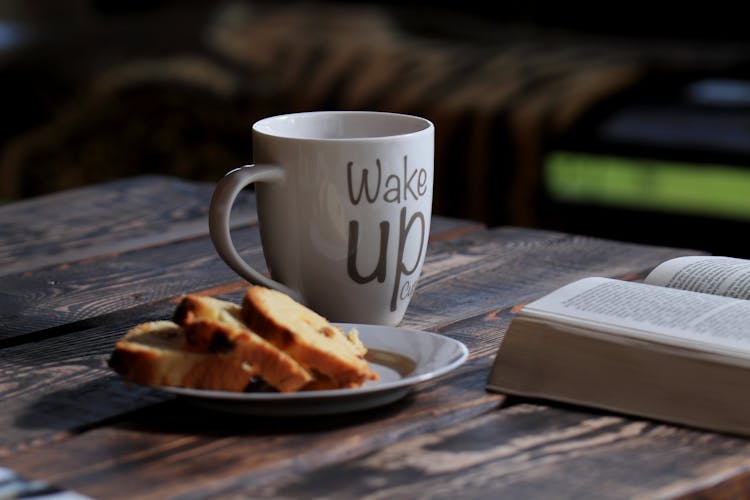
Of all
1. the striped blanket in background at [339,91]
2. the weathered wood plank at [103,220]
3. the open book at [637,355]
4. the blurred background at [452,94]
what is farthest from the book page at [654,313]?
the striped blanket in background at [339,91]

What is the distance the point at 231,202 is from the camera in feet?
2.36

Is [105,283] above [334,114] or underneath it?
underneath

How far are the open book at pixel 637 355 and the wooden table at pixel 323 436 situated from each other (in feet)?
0.04

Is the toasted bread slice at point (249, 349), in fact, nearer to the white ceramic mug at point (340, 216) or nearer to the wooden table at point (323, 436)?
the wooden table at point (323, 436)

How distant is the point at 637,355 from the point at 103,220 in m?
0.65

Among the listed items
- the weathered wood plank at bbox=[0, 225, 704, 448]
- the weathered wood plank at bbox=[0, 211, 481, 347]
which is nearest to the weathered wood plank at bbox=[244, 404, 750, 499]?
the weathered wood plank at bbox=[0, 225, 704, 448]

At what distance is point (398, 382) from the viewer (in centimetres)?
58

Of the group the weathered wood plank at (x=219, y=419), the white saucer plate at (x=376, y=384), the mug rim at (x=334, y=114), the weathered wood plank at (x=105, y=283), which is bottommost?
the weathered wood plank at (x=105, y=283)

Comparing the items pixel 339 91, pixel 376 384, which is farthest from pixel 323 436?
pixel 339 91

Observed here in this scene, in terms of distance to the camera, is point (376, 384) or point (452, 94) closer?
point (376, 384)

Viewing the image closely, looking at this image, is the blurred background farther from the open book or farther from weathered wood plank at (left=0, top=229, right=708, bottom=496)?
the open book

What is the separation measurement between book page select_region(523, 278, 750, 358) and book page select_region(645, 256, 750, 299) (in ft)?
0.20

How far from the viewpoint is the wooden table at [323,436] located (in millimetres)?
511

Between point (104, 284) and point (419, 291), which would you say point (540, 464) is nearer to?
point (419, 291)
